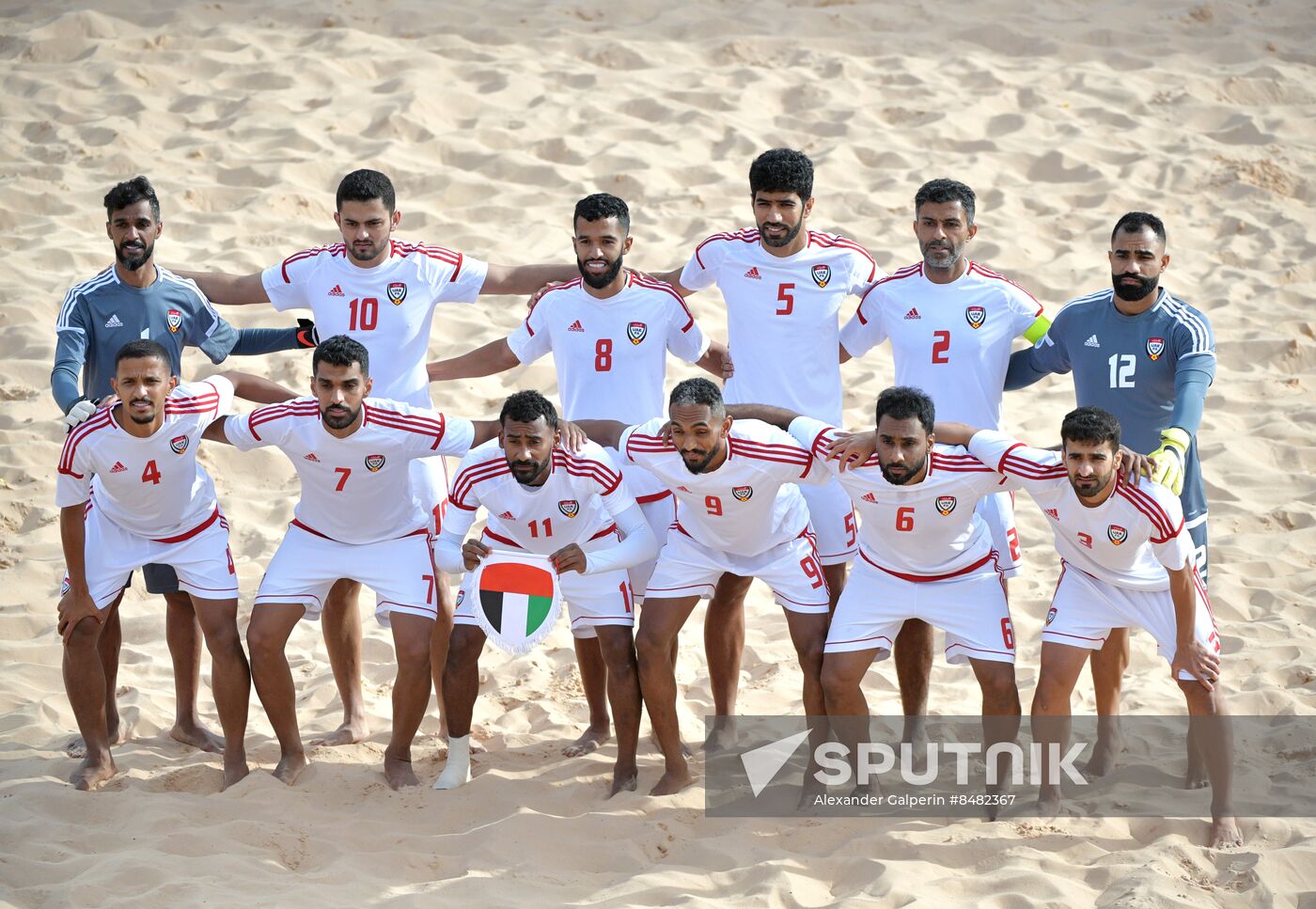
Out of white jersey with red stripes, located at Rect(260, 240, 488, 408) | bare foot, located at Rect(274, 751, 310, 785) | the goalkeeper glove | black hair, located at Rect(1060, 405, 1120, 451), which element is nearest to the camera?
black hair, located at Rect(1060, 405, 1120, 451)

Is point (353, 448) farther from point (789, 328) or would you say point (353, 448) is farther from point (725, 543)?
point (789, 328)

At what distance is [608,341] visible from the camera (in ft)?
21.5

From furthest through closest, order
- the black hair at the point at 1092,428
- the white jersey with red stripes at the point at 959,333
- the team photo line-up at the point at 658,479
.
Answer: the white jersey with red stripes at the point at 959,333 < the team photo line-up at the point at 658,479 < the black hair at the point at 1092,428

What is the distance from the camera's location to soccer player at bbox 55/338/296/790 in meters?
6.12

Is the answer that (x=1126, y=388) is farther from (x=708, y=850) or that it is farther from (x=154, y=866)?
(x=154, y=866)

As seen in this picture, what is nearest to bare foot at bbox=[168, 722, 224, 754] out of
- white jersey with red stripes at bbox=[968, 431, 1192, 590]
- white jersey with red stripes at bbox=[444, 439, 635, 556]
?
white jersey with red stripes at bbox=[444, 439, 635, 556]

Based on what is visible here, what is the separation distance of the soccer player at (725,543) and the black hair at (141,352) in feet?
6.32

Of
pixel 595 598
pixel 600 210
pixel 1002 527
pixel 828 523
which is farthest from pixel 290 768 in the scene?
pixel 1002 527

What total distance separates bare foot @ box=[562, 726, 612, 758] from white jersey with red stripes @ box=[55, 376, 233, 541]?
1.88m

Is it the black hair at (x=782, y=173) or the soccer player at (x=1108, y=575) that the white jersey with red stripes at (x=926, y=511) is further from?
the black hair at (x=782, y=173)

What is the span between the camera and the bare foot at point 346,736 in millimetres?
6633

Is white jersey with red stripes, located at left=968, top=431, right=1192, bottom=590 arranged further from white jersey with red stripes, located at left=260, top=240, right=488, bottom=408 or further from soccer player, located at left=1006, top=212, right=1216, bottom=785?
white jersey with red stripes, located at left=260, top=240, right=488, bottom=408

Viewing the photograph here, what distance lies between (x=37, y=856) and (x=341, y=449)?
193 cm

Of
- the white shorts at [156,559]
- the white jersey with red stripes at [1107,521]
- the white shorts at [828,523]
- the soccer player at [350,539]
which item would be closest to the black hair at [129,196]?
the soccer player at [350,539]
